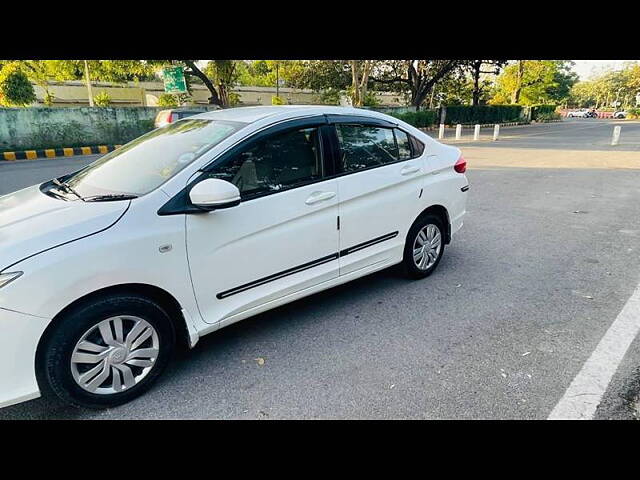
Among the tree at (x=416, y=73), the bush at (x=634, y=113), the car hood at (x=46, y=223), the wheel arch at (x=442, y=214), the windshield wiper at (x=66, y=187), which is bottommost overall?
the bush at (x=634, y=113)

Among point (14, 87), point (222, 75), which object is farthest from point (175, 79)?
point (14, 87)

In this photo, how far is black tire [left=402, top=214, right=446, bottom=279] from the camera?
396 cm

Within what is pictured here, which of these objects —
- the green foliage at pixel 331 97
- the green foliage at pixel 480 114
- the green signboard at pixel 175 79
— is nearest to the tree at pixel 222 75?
the green signboard at pixel 175 79

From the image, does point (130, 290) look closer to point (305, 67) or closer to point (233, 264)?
point (233, 264)

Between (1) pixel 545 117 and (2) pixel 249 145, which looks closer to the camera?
(2) pixel 249 145

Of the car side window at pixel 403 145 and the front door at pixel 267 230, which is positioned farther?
the car side window at pixel 403 145

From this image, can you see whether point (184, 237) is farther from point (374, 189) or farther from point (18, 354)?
point (374, 189)

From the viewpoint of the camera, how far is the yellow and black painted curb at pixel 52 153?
43.6ft

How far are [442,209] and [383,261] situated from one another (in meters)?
0.95

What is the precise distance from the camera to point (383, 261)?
3.75 meters

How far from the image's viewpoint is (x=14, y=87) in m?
16.7

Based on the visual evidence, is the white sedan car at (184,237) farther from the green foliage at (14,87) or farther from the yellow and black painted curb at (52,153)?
the green foliage at (14,87)

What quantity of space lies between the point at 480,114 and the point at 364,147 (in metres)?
34.2

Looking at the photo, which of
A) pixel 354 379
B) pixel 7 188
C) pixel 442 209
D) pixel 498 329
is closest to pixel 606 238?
pixel 442 209
